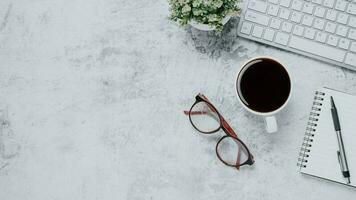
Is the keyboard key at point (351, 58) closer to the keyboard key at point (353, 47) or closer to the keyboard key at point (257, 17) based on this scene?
the keyboard key at point (353, 47)

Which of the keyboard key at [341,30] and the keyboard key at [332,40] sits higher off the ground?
the keyboard key at [341,30]

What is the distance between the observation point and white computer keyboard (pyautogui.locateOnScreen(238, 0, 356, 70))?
1061 mm

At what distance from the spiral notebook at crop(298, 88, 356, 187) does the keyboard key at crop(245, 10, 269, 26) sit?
169 millimetres

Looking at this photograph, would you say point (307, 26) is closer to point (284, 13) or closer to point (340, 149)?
point (284, 13)

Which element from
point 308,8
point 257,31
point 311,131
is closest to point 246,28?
point 257,31

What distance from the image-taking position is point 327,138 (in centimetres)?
108

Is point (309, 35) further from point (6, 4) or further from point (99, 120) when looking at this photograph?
point (6, 4)

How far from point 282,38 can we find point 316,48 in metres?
0.07

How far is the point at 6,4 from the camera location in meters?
1.18

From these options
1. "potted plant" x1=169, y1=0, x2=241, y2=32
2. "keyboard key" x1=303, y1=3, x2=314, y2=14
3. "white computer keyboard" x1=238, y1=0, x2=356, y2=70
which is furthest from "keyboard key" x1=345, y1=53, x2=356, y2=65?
"potted plant" x1=169, y1=0, x2=241, y2=32

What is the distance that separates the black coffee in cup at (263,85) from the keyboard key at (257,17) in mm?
79

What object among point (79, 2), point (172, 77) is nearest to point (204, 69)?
point (172, 77)

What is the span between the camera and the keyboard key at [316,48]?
1067 millimetres

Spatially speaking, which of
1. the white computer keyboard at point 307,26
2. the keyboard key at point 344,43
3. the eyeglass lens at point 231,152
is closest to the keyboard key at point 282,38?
the white computer keyboard at point 307,26
